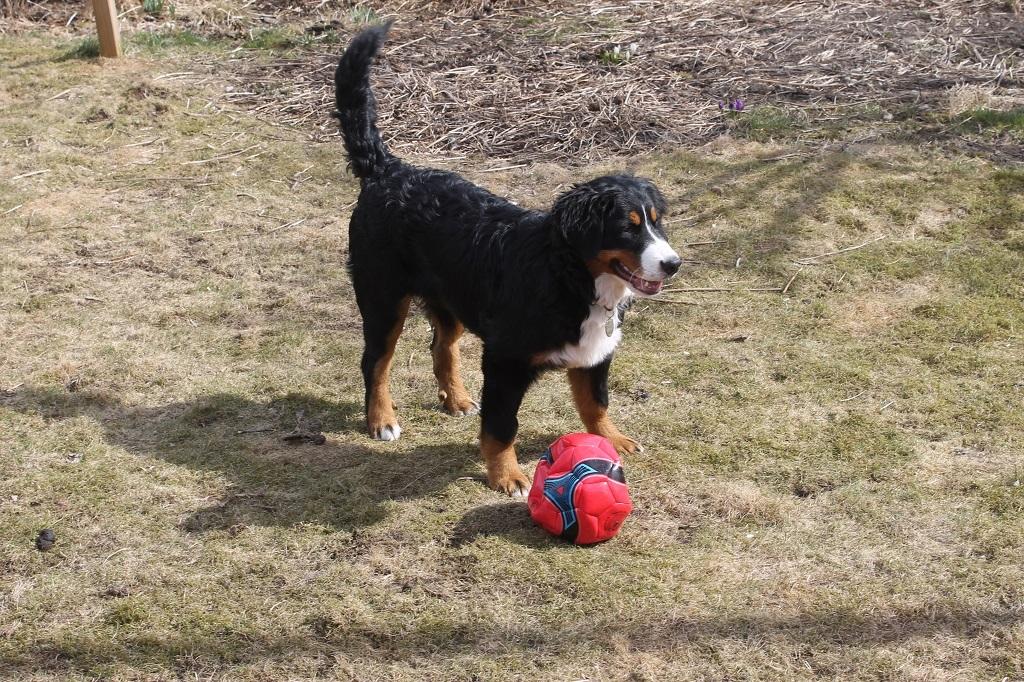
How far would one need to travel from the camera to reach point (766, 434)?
16.4 feet

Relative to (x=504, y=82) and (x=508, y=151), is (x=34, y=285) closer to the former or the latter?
(x=508, y=151)

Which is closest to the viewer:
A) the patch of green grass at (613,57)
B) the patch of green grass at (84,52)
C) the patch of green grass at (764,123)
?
the patch of green grass at (764,123)

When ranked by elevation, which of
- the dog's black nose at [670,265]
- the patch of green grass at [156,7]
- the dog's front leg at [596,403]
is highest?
the dog's black nose at [670,265]

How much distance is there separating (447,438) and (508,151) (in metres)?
3.51

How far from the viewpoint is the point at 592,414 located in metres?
4.86

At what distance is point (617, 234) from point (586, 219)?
135 millimetres

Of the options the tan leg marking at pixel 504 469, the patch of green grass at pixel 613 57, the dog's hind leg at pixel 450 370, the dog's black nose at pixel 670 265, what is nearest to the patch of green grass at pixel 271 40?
the patch of green grass at pixel 613 57

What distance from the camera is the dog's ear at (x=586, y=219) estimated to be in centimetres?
418

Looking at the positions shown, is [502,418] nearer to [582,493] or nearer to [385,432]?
[582,493]

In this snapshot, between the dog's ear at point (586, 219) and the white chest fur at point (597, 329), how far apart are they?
0.16m

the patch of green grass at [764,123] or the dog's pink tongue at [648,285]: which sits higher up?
the dog's pink tongue at [648,285]

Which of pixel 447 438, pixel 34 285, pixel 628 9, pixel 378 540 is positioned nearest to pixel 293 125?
pixel 34 285

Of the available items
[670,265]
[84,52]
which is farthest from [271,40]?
[670,265]

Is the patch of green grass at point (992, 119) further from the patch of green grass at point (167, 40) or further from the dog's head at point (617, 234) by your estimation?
the patch of green grass at point (167, 40)
